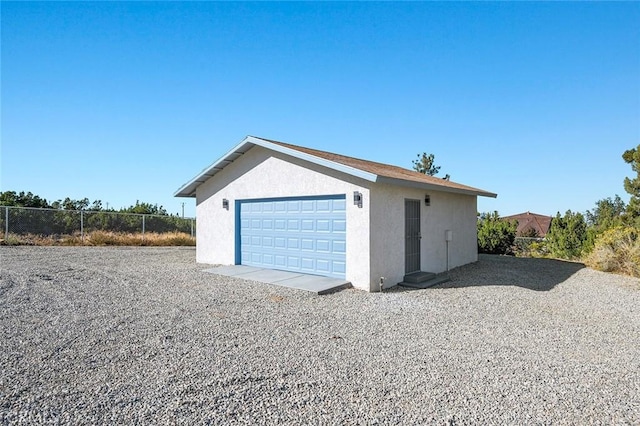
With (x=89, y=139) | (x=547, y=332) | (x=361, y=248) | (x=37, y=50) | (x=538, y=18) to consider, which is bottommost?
(x=547, y=332)

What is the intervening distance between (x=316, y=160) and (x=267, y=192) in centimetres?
241

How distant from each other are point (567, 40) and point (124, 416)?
1291 centimetres

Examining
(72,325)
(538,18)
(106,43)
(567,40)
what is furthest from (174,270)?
(567,40)

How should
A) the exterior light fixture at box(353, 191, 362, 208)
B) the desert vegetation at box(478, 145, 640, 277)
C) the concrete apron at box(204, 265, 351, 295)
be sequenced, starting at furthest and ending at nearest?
the desert vegetation at box(478, 145, 640, 277) → the exterior light fixture at box(353, 191, 362, 208) → the concrete apron at box(204, 265, 351, 295)

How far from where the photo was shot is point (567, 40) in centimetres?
990

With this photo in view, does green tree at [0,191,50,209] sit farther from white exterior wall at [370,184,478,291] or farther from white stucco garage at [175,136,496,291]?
white exterior wall at [370,184,478,291]

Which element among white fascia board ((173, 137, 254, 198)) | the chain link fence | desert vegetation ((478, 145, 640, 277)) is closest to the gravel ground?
white fascia board ((173, 137, 254, 198))

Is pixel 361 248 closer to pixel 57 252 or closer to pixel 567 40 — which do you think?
pixel 567 40

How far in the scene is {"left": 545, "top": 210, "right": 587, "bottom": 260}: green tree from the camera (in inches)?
607

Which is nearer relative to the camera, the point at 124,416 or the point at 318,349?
the point at 124,416

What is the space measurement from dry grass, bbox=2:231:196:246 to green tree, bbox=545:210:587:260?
18362mm

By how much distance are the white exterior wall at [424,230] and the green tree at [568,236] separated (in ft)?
20.9

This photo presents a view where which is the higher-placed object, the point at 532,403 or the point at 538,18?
the point at 538,18

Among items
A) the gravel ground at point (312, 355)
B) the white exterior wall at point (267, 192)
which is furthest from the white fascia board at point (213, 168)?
the gravel ground at point (312, 355)
